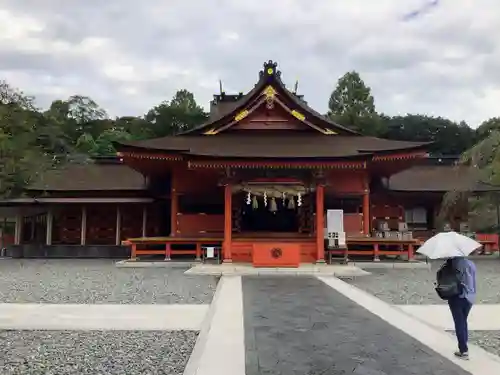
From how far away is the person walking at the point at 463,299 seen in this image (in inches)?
220

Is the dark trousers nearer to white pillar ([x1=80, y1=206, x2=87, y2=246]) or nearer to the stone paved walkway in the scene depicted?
the stone paved walkway

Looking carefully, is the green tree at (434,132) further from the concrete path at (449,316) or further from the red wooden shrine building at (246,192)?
the concrete path at (449,316)

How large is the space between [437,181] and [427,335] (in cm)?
2128

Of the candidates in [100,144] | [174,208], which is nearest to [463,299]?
[174,208]

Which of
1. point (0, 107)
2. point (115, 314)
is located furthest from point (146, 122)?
point (115, 314)

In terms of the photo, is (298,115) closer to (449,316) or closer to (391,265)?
(391,265)

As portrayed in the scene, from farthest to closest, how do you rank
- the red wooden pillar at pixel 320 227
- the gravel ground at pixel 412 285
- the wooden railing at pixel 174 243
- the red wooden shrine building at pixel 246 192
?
the wooden railing at pixel 174 243
the red wooden shrine building at pixel 246 192
the red wooden pillar at pixel 320 227
the gravel ground at pixel 412 285

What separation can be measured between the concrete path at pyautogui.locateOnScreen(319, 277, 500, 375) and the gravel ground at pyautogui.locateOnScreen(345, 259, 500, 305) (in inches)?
27.2

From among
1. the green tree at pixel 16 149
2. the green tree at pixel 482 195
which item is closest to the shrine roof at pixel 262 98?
the green tree at pixel 482 195

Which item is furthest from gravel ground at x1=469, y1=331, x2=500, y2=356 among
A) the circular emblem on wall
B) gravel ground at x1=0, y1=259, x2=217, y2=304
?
the circular emblem on wall

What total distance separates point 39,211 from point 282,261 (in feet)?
46.2

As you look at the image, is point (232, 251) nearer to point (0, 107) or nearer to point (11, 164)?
point (11, 164)

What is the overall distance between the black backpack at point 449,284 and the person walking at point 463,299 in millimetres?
22

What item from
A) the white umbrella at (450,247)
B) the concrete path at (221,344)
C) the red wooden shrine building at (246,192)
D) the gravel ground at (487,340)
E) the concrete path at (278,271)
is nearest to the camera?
the concrete path at (221,344)
